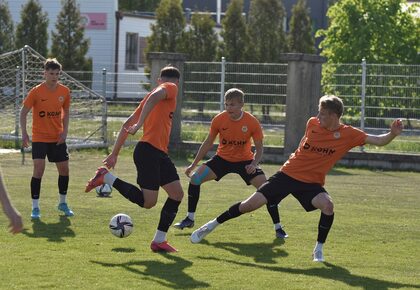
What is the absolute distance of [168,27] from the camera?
37.1 m

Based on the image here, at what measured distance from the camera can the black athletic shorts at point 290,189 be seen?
31.2ft

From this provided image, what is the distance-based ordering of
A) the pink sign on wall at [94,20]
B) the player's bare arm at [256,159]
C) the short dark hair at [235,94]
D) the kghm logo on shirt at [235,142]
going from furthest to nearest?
1. the pink sign on wall at [94,20]
2. the kghm logo on shirt at [235,142]
3. the player's bare arm at [256,159]
4. the short dark hair at [235,94]

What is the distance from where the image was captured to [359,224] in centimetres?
1235

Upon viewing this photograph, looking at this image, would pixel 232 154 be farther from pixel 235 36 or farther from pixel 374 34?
pixel 235 36

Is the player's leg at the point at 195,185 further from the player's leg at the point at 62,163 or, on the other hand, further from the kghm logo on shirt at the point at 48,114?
the kghm logo on shirt at the point at 48,114

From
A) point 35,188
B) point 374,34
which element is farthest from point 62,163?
point 374,34

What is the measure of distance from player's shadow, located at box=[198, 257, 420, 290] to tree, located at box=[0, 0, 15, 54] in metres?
29.3

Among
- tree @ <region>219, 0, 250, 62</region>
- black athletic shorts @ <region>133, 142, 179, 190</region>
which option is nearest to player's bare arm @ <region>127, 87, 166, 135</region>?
black athletic shorts @ <region>133, 142, 179, 190</region>

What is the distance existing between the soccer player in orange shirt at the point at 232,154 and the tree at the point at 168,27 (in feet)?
84.2

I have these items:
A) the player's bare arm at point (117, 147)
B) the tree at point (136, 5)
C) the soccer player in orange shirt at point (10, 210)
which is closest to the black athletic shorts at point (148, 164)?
the player's bare arm at point (117, 147)

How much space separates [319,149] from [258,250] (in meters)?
1.34

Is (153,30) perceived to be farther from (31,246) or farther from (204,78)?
(31,246)

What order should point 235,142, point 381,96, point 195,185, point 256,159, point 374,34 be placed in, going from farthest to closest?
point 374,34 < point 381,96 < point 195,185 < point 235,142 < point 256,159

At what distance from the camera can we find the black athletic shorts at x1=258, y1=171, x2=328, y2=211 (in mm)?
9508
